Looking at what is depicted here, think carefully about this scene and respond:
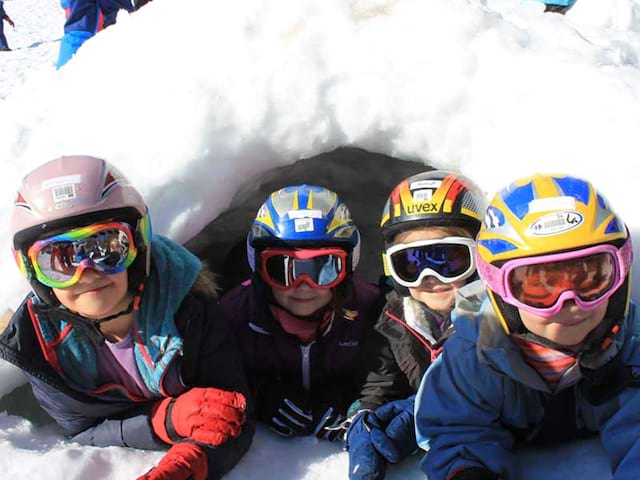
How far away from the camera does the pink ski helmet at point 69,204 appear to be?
1.75 metres

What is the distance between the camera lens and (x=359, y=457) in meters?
1.94

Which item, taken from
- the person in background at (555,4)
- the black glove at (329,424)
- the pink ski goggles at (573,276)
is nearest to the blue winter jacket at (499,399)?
the pink ski goggles at (573,276)

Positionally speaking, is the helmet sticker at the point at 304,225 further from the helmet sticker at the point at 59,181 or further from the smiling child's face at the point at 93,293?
the helmet sticker at the point at 59,181

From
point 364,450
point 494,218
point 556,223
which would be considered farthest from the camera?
point 364,450

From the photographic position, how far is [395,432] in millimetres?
2035

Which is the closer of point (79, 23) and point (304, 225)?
point (304, 225)

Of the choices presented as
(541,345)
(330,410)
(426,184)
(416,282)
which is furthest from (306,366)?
(541,345)

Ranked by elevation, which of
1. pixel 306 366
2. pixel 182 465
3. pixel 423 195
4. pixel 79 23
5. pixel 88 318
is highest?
pixel 79 23

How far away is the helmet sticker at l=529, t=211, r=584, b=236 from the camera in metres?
1.57

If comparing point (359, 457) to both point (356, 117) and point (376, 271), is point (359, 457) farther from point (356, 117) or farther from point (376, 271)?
point (376, 271)

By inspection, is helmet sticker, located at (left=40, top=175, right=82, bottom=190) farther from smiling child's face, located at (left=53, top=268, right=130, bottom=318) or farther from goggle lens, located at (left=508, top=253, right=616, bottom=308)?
goggle lens, located at (left=508, top=253, right=616, bottom=308)

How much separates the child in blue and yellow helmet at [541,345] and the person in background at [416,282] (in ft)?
1.02

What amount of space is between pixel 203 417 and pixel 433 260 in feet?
3.00

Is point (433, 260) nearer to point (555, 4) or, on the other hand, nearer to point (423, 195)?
point (423, 195)
